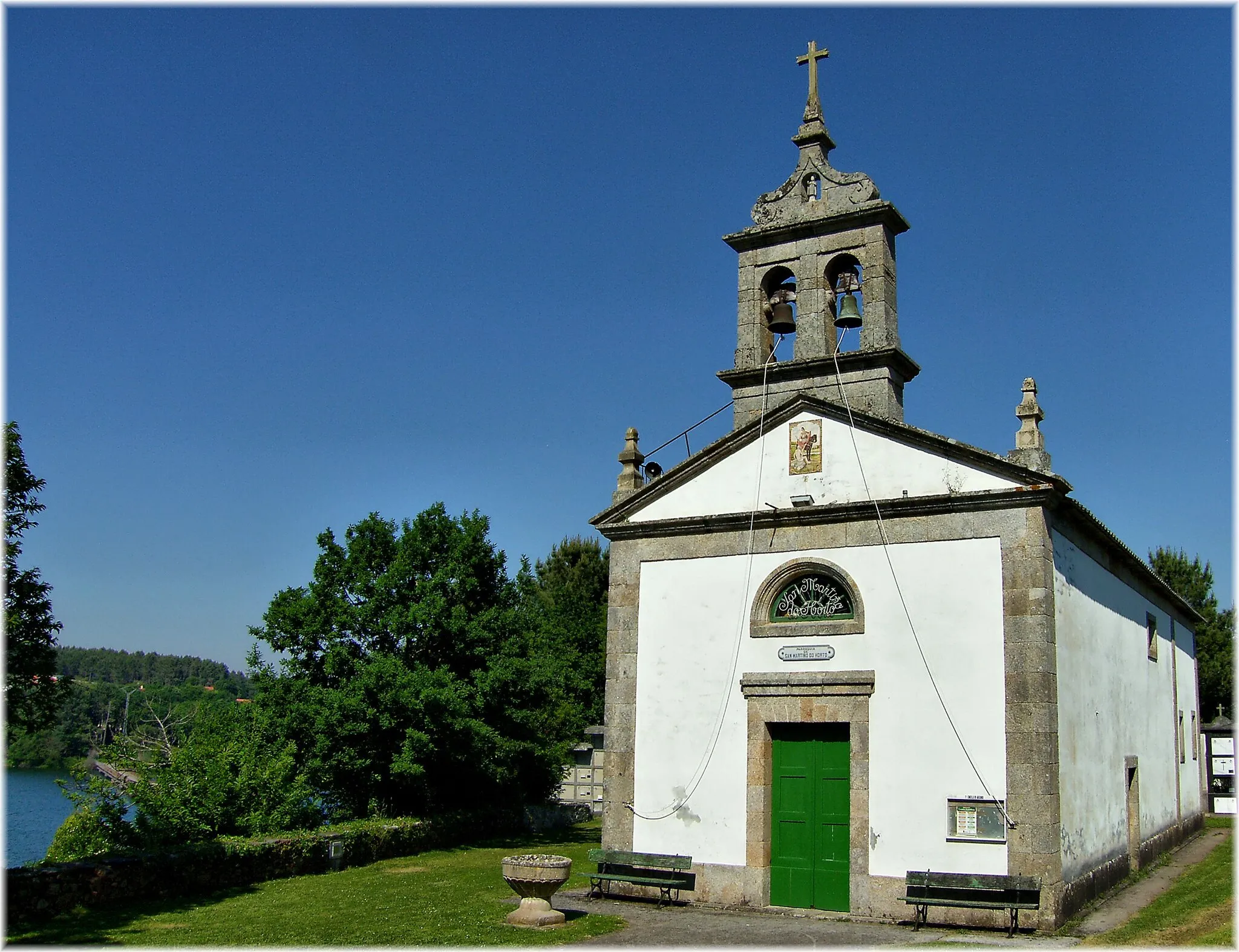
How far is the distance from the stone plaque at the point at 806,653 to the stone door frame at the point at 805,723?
18 cm

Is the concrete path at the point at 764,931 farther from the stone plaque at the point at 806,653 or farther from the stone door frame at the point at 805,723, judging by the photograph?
the stone plaque at the point at 806,653

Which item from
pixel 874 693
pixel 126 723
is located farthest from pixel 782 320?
pixel 126 723

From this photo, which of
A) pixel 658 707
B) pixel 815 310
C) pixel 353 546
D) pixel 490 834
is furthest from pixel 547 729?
pixel 815 310

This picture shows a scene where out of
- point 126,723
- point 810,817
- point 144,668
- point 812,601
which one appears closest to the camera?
point 810,817

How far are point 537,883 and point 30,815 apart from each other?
138 feet

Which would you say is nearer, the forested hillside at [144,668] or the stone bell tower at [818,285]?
the stone bell tower at [818,285]

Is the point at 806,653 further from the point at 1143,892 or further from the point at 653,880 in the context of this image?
the point at 1143,892

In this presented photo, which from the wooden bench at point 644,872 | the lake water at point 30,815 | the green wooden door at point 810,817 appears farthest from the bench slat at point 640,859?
the lake water at point 30,815

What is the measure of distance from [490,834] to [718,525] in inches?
536

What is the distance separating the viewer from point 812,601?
570 inches

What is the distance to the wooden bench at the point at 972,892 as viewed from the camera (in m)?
12.1

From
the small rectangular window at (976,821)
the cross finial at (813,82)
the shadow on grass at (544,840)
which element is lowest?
the shadow on grass at (544,840)

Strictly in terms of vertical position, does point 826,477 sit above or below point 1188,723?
above

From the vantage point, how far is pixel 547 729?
104ft
